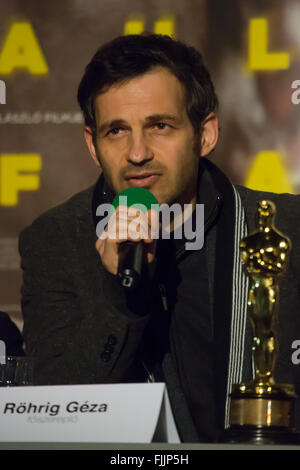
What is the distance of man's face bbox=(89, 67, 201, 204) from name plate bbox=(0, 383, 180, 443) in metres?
0.77

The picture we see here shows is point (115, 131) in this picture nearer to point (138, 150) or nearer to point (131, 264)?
point (138, 150)

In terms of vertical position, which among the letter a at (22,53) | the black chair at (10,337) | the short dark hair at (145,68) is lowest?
the black chair at (10,337)

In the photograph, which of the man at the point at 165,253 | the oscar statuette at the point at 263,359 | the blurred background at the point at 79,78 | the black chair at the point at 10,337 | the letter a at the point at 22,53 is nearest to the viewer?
the oscar statuette at the point at 263,359

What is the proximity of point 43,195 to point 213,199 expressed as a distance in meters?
0.73

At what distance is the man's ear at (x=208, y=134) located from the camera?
212 centimetres

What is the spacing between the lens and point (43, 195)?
2582mm

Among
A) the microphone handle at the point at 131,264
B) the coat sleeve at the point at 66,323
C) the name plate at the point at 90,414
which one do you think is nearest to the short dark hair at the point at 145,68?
the coat sleeve at the point at 66,323

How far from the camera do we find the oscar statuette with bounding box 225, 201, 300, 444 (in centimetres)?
120

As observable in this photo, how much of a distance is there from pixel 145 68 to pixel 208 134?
28cm

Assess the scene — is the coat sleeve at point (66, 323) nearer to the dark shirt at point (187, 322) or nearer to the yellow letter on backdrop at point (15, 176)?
the dark shirt at point (187, 322)

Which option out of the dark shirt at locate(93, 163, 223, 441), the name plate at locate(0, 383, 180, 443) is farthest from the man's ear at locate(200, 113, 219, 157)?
the name plate at locate(0, 383, 180, 443)

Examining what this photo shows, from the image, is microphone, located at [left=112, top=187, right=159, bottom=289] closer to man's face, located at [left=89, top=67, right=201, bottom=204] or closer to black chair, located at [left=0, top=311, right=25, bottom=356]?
man's face, located at [left=89, top=67, right=201, bottom=204]
